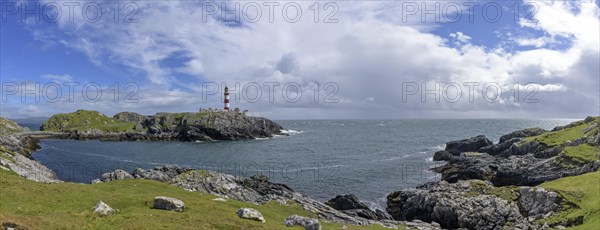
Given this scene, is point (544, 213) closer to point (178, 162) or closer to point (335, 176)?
point (335, 176)

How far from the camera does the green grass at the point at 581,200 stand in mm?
43719

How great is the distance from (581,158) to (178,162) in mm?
108240

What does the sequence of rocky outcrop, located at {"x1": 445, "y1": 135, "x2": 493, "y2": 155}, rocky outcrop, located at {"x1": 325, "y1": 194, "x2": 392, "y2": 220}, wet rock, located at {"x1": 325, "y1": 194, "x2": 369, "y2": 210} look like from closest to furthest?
1. rocky outcrop, located at {"x1": 325, "y1": 194, "x2": 392, "y2": 220}
2. wet rock, located at {"x1": 325, "y1": 194, "x2": 369, "y2": 210}
3. rocky outcrop, located at {"x1": 445, "y1": 135, "x2": 493, "y2": 155}

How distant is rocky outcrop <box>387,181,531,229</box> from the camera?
172 feet

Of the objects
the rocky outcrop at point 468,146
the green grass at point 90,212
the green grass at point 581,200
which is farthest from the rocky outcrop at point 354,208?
the rocky outcrop at point 468,146

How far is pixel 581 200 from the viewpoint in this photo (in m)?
49.8

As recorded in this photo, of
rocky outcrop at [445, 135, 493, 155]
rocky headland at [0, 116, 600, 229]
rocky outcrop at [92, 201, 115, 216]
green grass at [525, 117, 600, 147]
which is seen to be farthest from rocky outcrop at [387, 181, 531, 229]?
rocky outcrop at [445, 135, 493, 155]

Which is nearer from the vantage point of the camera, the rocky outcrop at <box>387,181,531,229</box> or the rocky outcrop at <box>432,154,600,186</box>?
the rocky outcrop at <box>387,181,531,229</box>

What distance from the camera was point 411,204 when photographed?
65.3 m

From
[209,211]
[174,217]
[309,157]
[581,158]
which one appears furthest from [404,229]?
[309,157]

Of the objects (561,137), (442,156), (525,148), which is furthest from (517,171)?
(442,156)

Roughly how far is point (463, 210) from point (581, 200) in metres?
14.2

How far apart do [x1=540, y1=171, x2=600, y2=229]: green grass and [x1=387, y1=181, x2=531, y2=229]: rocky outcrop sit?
184 inches

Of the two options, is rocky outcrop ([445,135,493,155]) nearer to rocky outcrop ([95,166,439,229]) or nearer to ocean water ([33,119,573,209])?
ocean water ([33,119,573,209])
